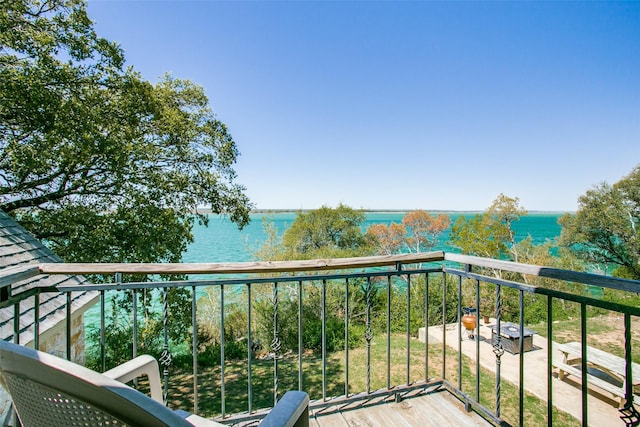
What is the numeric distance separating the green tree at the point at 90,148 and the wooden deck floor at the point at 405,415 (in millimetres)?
6296

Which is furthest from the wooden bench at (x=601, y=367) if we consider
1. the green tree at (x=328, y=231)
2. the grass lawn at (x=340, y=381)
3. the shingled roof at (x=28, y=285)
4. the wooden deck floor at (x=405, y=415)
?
the green tree at (x=328, y=231)

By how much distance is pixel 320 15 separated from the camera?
7953 mm

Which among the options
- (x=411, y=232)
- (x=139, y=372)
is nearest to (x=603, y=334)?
(x=139, y=372)

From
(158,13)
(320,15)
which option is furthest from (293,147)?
(158,13)

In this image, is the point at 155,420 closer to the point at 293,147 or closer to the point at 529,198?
the point at 293,147

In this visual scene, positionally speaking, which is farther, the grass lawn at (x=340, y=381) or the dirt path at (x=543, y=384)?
the grass lawn at (x=340, y=381)

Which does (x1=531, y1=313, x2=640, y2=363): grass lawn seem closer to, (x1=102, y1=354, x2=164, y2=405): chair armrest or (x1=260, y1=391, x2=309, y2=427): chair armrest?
(x1=260, y1=391, x2=309, y2=427): chair armrest

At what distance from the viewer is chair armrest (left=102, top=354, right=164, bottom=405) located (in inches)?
44.8

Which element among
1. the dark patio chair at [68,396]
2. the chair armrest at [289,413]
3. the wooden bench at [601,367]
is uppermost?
the dark patio chair at [68,396]

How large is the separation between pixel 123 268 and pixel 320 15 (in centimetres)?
863

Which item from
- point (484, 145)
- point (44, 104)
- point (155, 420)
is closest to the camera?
point (155, 420)

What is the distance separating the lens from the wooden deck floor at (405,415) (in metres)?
1.83

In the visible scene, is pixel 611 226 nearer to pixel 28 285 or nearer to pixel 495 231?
pixel 495 231

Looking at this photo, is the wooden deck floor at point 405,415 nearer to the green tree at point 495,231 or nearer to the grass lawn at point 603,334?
the grass lawn at point 603,334
